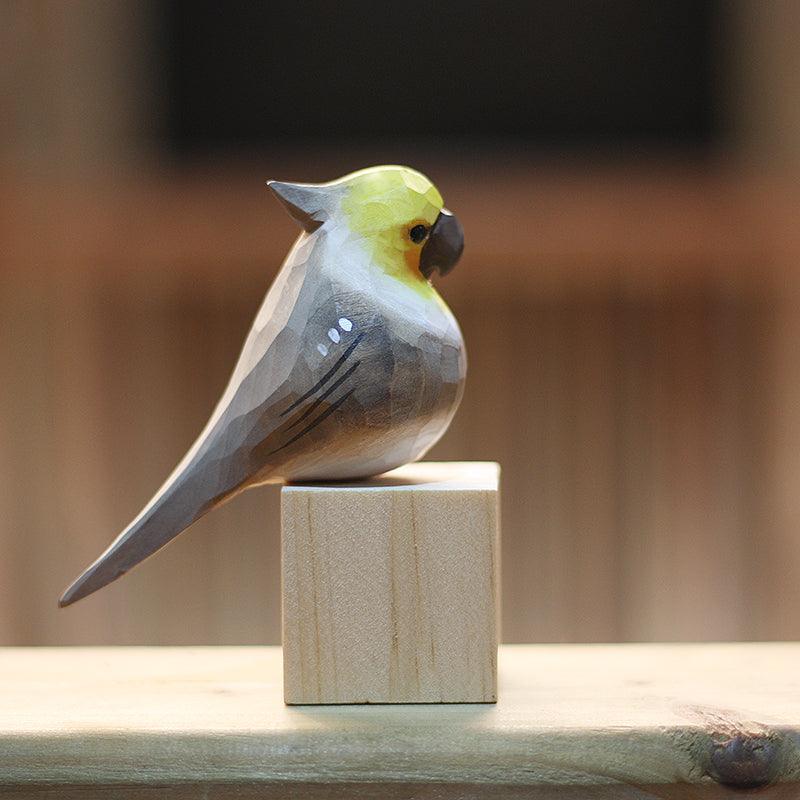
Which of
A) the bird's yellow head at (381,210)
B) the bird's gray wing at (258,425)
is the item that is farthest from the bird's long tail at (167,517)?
the bird's yellow head at (381,210)

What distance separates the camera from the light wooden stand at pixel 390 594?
2.51 ft

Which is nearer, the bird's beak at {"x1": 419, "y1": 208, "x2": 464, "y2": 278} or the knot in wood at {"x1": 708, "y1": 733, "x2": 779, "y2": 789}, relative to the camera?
the knot in wood at {"x1": 708, "y1": 733, "x2": 779, "y2": 789}

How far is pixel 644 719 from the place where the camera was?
0.72m

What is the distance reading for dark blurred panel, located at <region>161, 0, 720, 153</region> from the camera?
1730mm

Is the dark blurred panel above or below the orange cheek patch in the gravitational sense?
above

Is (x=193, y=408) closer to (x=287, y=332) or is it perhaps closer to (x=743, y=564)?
(x=743, y=564)

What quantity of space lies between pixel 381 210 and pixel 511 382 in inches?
33.9

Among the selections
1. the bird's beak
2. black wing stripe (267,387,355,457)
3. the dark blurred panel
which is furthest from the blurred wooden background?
black wing stripe (267,387,355,457)

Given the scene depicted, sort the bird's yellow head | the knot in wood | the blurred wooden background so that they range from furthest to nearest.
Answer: the blurred wooden background < the bird's yellow head < the knot in wood

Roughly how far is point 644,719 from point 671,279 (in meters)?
1.04

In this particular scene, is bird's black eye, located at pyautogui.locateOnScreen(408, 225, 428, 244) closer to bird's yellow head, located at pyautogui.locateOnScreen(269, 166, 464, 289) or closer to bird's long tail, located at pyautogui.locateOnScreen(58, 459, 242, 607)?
bird's yellow head, located at pyautogui.locateOnScreen(269, 166, 464, 289)

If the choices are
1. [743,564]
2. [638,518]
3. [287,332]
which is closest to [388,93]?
[638,518]

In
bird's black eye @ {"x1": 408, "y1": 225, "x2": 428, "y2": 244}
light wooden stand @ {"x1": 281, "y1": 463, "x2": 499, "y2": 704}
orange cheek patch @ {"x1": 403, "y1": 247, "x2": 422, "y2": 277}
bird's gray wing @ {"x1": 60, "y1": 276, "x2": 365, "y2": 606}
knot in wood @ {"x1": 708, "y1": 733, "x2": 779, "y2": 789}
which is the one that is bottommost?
knot in wood @ {"x1": 708, "y1": 733, "x2": 779, "y2": 789}

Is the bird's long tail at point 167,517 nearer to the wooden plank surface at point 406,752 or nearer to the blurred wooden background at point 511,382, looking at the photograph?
the wooden plank surface at point 406,752
